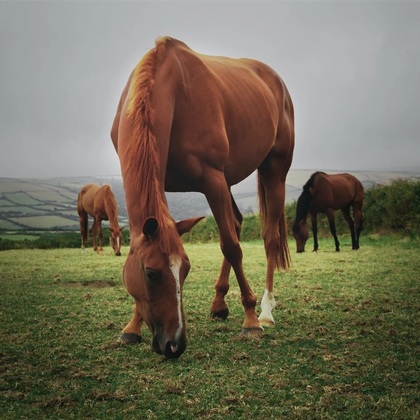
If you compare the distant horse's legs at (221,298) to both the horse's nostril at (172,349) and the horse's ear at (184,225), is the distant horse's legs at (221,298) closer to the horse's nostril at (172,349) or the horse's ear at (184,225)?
the horse's ear at (184,225)

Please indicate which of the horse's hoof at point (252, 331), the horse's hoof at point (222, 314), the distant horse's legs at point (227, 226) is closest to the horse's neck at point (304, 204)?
the horse's hoof at point (222, 314)

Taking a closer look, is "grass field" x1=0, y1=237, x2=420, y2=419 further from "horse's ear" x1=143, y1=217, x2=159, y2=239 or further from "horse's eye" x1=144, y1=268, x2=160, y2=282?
"horse's ear" x1=143, y1=217, x2=159, y2=239

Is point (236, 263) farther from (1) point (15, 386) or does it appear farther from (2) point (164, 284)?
(1) point (15, 386)

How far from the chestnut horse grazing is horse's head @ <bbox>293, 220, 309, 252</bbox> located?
7630 millimetres

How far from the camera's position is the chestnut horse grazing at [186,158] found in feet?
9.22

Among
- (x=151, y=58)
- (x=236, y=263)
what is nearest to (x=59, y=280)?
(x=236, y=263)

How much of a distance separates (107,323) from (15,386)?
62.4 inches

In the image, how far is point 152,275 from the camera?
279 centimetres

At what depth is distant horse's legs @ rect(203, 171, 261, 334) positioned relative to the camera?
3.80 meters

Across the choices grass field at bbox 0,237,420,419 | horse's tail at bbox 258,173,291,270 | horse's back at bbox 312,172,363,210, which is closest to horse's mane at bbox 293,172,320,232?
horse's back at bbox 312,172,363,210

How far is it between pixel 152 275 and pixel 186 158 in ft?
3.92

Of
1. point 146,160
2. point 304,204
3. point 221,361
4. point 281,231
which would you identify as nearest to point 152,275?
point 146,160

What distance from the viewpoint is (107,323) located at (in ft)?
14.3

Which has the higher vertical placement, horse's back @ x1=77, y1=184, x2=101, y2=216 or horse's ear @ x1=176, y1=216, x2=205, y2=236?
horse's back @ x1=77, y1=184, x2=101, y2=216
